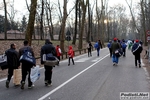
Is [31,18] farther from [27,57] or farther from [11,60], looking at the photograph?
[27,57]

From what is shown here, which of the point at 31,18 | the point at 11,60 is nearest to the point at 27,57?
the point at 11,60

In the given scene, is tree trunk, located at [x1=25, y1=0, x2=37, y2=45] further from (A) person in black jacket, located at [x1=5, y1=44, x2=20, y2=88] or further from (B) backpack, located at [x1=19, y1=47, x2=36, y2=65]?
(B) backpack, located at [x1=19, y1=47, x2=36, y2=65]

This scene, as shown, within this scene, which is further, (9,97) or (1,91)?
(1,91)

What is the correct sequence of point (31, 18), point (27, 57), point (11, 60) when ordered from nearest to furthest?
1. point (27, 57)
2. point (11, 60)
3. point (31, 18)

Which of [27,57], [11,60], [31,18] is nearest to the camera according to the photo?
[27,57]

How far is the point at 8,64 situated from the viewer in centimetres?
990

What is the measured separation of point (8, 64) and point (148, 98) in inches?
219

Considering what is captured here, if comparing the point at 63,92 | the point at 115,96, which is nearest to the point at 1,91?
the point at 63,92

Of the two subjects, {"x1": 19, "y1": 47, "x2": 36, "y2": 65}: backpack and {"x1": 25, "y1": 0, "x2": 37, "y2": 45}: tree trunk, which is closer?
{"x1": 19, "y1": 47, "x2": 36, "y2": 65}: backpack

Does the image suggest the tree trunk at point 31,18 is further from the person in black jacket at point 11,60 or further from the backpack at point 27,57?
the backpack at point 27,57

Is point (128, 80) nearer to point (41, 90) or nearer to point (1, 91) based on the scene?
point (41, 90)

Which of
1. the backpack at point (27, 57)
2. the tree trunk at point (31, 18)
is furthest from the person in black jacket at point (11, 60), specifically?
the tree trunk at point (31, 18)

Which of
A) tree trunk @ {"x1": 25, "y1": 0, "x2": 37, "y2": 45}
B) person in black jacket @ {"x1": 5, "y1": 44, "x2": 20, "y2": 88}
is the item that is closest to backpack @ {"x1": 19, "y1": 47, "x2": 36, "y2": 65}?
person in black jacket @ {"x1": 5, "y1": 44, "x2": 20, "y2": 88}

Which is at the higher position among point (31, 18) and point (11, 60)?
point (31, 18)
